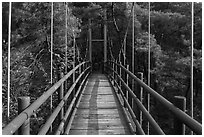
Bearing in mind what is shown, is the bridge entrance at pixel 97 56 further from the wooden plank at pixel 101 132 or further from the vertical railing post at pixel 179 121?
the vertical railing post at pixel 179 121

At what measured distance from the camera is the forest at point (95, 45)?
842 cm

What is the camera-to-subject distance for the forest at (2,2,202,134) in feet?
27.6

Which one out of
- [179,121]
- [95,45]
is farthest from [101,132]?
[95,45]

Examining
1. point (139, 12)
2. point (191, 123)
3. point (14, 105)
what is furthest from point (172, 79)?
point (191, 123)

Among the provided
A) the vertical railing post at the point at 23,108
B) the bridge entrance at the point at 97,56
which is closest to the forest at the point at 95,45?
the bridge entrance at the point at 97,56

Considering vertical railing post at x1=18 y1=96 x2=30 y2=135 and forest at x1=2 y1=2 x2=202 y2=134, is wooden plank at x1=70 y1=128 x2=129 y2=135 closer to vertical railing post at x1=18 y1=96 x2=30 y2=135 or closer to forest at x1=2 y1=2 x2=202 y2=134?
vertical railing post at x1=18 y1=96 x2=30 y2=135

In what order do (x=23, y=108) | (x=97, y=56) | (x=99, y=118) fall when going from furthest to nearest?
(x=97, y=56), (x=99, y=118), (x=23, y=108)

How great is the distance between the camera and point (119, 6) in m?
14.6

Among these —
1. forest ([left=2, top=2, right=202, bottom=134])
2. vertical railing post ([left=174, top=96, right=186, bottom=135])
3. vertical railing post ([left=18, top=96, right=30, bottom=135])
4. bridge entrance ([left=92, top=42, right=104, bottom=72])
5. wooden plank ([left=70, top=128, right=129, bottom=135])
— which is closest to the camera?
vertical railing post ([left=18, top=96, right=30, bottom=135])

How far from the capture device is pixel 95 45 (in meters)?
18.4

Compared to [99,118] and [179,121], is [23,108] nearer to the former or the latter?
[179,121]

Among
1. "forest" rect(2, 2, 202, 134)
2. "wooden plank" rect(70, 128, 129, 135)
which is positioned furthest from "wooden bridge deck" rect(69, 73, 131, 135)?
"forest" rect(2, 2, 202, 134)

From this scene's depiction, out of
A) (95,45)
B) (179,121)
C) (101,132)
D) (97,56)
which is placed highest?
(95,45)

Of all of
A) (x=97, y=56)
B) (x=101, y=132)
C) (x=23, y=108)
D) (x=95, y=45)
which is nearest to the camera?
(x=23, y=108)
